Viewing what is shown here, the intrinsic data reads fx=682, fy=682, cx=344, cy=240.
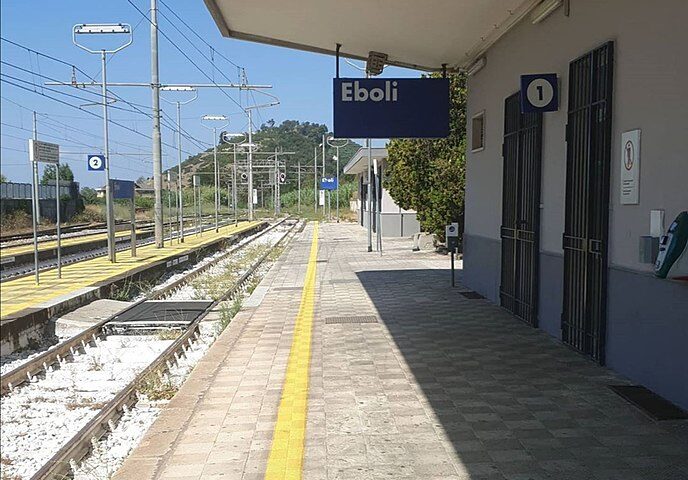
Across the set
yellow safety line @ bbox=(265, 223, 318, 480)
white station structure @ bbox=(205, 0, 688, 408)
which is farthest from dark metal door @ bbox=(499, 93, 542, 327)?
yellow safety line @ bbox=(265, 223, 318, 480)

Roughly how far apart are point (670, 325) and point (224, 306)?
828cm

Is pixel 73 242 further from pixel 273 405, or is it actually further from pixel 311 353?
pixel 273 405

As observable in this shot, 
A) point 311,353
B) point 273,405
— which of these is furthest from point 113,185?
point 273,405

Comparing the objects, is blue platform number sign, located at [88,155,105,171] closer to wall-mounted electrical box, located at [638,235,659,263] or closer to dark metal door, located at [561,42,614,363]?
dark metal door, located at [561,42,614,363]

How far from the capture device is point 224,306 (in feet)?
40.2

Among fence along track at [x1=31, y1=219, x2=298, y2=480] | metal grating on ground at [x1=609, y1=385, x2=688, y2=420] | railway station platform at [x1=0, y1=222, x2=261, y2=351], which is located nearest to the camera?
fence along track at [x1=31, y1=219, x2=298, y2=480]

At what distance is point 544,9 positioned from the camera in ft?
27.0

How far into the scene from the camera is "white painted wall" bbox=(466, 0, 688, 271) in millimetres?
5441

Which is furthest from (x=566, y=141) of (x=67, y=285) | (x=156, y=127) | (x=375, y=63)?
(x=156, y=127)

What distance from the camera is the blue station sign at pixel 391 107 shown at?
11469 millimetres

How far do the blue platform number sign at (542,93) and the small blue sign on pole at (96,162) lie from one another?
12268mm

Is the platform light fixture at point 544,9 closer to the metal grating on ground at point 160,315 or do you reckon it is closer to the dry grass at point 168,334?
the dry grass at point 168,334

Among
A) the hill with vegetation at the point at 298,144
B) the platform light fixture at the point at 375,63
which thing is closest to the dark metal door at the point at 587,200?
the platform light fixture at the point at 375,63

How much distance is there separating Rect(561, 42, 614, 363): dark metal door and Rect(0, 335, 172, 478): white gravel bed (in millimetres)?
4996
